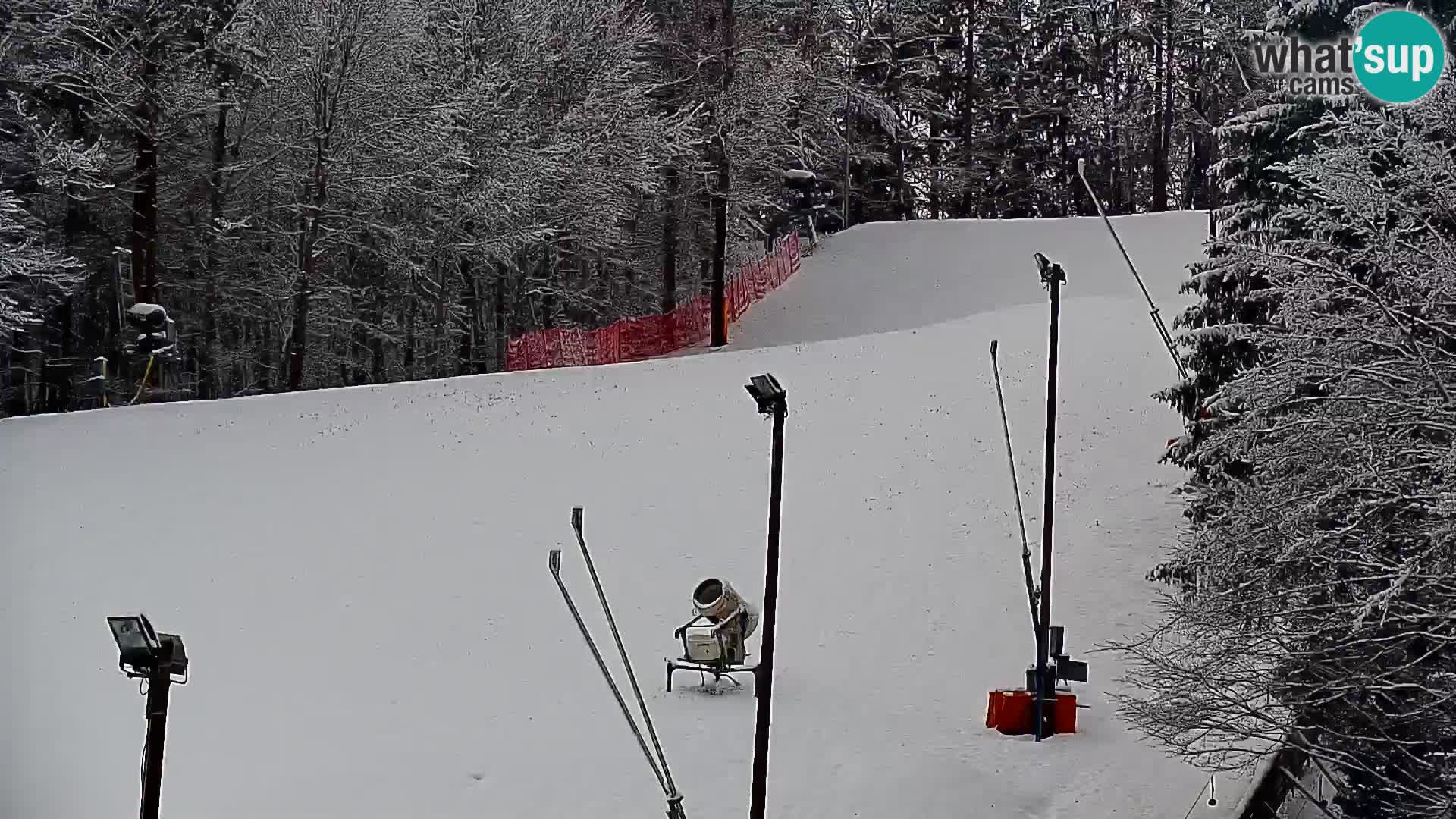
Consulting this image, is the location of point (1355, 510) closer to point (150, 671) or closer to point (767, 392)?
point (767, 392)

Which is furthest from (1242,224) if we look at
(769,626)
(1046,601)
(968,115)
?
(968,115)

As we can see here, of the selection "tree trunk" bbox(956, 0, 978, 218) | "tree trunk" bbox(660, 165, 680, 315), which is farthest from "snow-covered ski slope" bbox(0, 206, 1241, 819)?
"tree trunk" bbox(956, 0, 978, 218)

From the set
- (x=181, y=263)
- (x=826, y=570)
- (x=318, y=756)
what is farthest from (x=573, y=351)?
(x=318, y=756)

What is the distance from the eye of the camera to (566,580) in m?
14.2

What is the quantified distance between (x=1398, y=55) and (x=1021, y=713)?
18.1 ft

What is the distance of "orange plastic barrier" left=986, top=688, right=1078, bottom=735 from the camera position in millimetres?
11336

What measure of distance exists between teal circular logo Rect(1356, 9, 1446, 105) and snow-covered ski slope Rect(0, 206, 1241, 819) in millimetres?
5026

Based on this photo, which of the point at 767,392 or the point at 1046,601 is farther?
the point at 1046,601

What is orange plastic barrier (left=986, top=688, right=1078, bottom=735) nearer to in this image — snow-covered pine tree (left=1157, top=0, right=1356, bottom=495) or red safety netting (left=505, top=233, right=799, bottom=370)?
snow-covered pine tree (left=1157, top=0, right=1356, bottom=495)

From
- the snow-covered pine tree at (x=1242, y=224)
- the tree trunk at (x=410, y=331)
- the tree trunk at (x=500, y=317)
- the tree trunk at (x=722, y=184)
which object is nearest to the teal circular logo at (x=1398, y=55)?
the snow-covered pine tree at (x=1242, y=224)

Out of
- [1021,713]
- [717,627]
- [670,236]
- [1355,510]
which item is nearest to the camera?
[1355,510]

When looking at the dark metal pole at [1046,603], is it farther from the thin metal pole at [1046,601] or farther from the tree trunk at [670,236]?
the tree trunk at [670,236]

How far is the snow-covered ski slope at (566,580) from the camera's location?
10281 millimetres

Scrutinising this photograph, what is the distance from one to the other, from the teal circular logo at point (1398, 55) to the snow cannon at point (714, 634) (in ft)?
19.8
